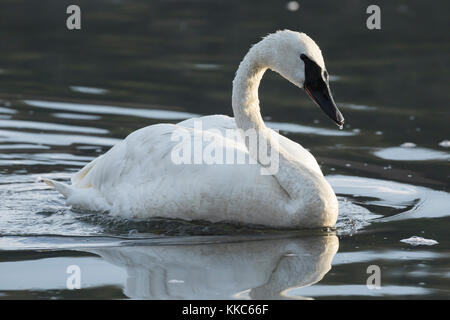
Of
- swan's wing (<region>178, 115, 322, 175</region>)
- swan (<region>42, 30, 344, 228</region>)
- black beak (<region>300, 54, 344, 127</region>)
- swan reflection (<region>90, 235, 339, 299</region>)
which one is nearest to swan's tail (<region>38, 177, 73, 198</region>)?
swan (<region>42, 30, 344, 228</region>)

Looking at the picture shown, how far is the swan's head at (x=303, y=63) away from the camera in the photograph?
26.9 feet

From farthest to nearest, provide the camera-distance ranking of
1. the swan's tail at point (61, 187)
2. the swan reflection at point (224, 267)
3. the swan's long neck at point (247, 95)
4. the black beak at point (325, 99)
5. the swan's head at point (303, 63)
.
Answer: the swan's tail at point (61, 187) < the swan's long neck at point (247, 95) < the black beak at point (325, 99) < the swan's head at point (303, 63) < the swan reflection at point (224, 267)

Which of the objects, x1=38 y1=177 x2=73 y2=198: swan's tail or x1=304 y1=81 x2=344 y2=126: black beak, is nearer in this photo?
x1=304 y1=81 x2=344 y2=126: black beak

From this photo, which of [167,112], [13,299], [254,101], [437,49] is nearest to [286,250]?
[254,101]

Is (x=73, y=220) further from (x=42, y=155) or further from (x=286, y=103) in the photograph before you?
(x=286, y=103)

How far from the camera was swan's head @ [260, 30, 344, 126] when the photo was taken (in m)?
8.21

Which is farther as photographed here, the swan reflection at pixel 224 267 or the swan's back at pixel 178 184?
the swan's back at pixel 178 184

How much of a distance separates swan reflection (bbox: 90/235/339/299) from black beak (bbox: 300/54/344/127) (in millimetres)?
1006

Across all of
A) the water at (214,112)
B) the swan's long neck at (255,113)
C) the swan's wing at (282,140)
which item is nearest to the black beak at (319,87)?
the swan's long neck at (255,113)

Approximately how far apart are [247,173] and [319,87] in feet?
3.00

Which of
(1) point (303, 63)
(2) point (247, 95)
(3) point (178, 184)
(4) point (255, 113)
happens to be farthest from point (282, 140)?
(3) point (178, 184)

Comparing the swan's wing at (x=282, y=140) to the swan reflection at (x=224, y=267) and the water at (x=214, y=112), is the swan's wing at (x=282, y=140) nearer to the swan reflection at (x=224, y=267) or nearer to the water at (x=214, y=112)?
the water at (x=214, y=112)

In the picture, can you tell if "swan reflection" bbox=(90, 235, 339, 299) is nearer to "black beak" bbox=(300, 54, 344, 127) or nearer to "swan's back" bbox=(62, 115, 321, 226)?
"swan's back" bbox=(62, 115, 321, 226)

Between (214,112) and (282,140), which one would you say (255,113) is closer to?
(282,140)
